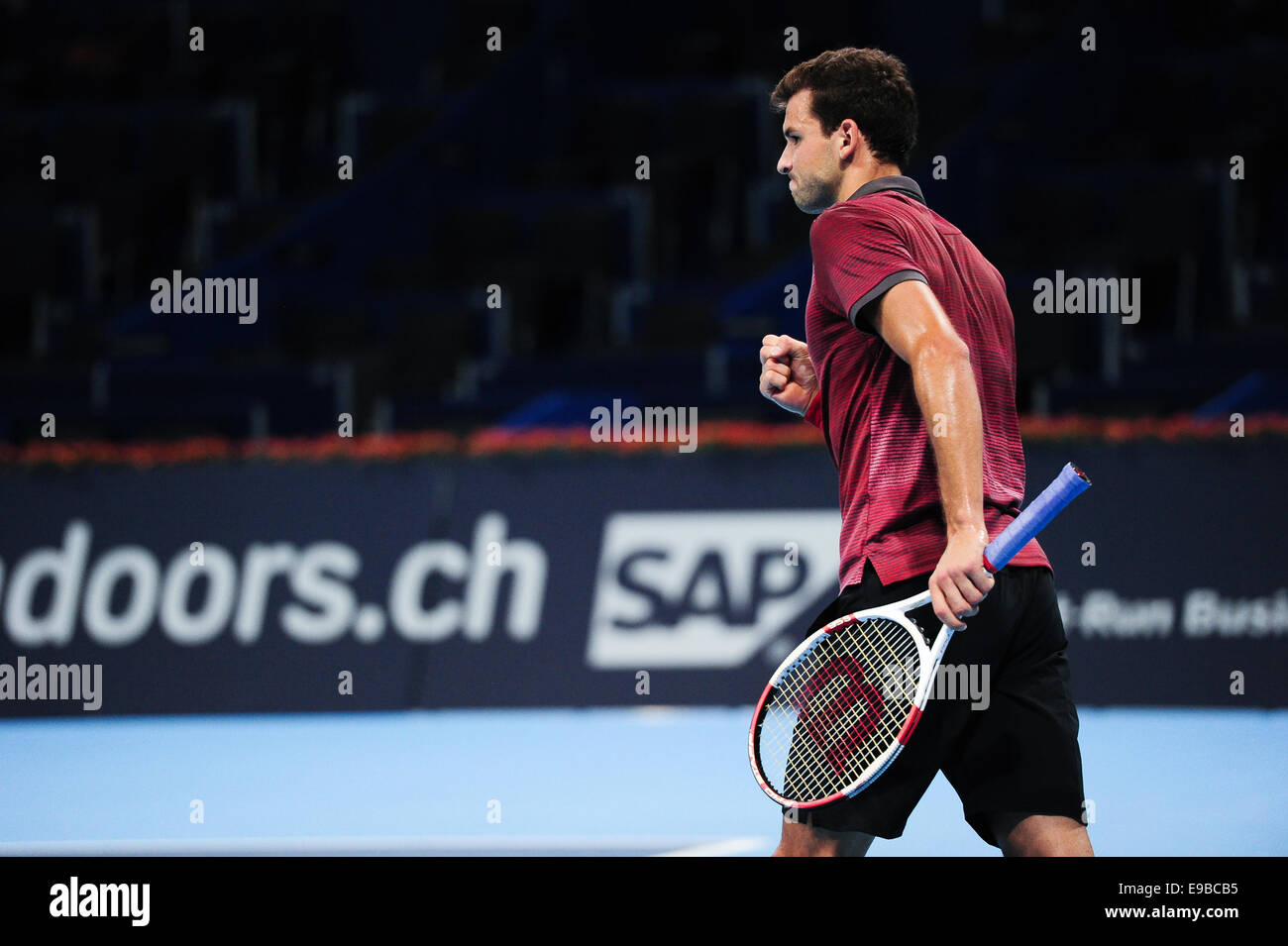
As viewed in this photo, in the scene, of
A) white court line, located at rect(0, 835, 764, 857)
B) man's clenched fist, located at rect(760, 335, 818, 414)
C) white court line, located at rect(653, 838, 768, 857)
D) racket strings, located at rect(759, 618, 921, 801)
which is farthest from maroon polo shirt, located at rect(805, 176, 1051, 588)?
white court line, located at rect(0, 835, 764, 857)

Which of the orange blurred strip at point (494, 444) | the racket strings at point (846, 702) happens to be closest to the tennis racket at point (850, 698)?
the racket strings at point (846, 702)

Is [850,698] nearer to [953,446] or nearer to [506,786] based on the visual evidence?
[953,446]

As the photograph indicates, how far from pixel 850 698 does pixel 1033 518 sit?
18.0 inches

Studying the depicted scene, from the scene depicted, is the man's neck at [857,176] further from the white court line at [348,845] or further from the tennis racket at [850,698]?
the white court line at [348,845]

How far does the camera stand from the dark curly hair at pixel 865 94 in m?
2.86

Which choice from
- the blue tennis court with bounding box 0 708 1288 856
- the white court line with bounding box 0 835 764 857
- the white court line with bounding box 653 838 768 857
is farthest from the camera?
the blue tennis court with bounding box 0 708 1288 856

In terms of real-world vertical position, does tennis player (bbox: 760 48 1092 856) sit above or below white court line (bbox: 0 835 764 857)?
above

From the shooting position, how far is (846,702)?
2.77 meters

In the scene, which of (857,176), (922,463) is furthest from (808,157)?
(922,463)

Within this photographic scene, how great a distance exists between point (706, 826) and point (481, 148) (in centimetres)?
846

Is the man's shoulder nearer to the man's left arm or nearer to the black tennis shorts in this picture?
the man's left arm

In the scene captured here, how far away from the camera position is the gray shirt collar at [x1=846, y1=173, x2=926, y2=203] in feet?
9.35

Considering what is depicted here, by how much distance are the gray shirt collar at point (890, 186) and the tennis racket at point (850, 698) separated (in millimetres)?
567
